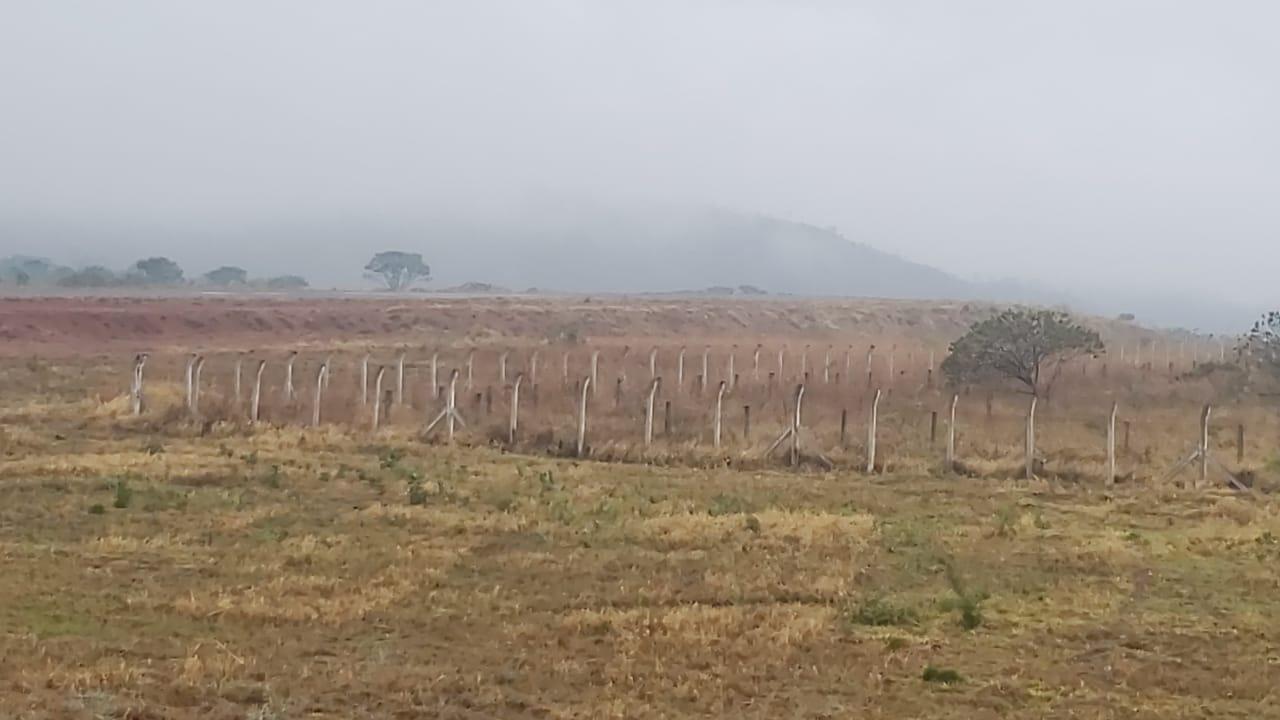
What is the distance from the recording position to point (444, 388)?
1193 inches

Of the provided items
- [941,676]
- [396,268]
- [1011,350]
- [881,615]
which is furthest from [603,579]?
[396,268]

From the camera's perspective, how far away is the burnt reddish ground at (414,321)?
48.4m

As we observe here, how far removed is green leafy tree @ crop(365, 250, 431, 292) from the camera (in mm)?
141000

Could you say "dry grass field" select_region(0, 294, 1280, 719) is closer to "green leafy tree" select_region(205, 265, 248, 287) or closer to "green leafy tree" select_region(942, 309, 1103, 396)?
"green leafy tree" select_region(942, 309, 1103, 396)

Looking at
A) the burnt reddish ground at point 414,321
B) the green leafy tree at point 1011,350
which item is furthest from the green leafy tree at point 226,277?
the green leafy tree at point 1011,350

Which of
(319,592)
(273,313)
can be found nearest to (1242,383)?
(319,592)

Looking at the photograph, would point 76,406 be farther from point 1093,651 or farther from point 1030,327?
point 1030,327

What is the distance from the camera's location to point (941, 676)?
930 centimetres

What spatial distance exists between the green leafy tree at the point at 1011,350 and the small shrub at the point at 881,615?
82.3 feet

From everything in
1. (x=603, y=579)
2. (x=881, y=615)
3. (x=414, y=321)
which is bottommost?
(x=603, y=579)

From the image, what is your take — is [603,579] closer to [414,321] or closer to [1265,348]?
[1265,348]

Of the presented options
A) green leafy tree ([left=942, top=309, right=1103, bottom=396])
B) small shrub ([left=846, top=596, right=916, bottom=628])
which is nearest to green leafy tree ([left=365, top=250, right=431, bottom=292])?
green leafy tree ([left=942, top=309, right=1103, bottom=396])

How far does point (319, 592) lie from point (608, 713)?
4174mm

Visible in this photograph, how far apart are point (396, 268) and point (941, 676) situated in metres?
135
